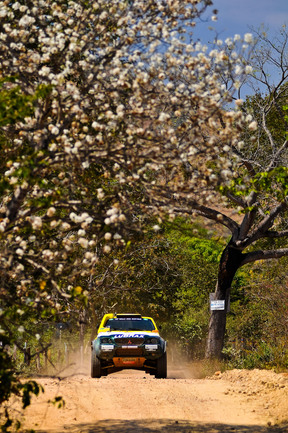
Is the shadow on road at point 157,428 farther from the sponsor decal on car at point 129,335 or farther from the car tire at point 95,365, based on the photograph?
the car tire at point 95,365

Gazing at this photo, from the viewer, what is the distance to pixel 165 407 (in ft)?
47.4

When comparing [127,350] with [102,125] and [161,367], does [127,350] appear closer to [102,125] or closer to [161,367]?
[161,367]

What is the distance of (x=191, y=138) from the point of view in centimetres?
1000

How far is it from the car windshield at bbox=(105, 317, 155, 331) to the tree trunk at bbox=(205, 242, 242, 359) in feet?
18.1

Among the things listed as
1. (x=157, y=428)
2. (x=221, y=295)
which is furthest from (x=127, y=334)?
(x=221, y=295)

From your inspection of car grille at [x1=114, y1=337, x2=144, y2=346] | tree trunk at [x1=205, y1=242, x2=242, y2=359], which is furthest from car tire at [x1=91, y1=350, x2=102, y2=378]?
tree trunk at [x1=205, y1=242, x2=242, y2=359]

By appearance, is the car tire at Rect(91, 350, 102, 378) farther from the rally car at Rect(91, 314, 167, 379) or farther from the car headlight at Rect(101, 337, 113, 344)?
the car headlight at Rect(101, 337, 113, 344)

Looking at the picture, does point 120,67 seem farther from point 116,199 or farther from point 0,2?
point 0,2

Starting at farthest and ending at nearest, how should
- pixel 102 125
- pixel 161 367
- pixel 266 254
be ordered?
pixel 266 254 < pixel 161 367 < pixel 102 125

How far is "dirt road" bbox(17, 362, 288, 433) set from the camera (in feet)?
41.3

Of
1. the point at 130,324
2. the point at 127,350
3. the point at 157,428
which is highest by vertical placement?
the point at 130,324

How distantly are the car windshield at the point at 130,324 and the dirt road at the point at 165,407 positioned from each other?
4.49 feet

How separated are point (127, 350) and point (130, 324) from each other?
3.97 feet

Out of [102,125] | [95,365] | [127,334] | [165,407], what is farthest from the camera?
[95,365]
